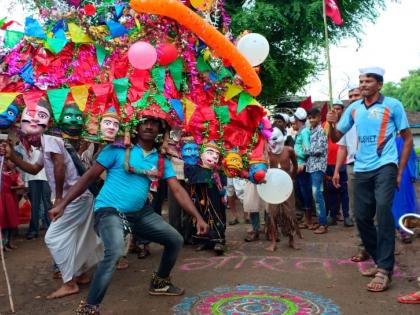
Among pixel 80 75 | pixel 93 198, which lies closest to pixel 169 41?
pixel 80 75

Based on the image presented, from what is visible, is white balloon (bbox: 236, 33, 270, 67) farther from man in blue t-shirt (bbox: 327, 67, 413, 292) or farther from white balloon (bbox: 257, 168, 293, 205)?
white balloon (bbox: 257, 168, 293, 205)

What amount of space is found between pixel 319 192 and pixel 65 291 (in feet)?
13.0

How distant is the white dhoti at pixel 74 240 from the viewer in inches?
167

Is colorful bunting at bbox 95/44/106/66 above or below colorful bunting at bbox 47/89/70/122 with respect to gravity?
above

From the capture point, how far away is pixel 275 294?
411 centimetres

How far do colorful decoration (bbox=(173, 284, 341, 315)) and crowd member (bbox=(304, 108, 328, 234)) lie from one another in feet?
9.25

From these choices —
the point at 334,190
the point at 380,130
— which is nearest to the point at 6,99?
the point at 380,130

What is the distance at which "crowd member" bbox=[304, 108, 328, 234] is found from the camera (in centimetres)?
691

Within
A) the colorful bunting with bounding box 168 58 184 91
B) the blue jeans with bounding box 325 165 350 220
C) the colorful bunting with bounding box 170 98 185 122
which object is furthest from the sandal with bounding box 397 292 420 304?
the blue jeans with bounding box 325 165 350 220

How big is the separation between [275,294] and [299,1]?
11.7m

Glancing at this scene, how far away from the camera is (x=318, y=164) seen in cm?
695

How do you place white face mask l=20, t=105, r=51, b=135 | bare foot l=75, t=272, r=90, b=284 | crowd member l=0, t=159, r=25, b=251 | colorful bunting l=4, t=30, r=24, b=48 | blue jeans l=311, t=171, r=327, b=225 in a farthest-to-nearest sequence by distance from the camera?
blue jeans l=311, t=171, r=327, b=225
crowd member l=0, t=159, r=25, b=251
bare foot l=75, t=272, r=90, b=284
colorful bunting l=4, t=30, r=24, b=48
white face mask l=20, t=105, r=51, b=135

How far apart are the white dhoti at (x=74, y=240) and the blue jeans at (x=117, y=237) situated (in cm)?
69

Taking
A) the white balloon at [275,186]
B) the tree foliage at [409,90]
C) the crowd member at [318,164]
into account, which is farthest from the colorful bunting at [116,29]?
the tree foliage at [409,90]
